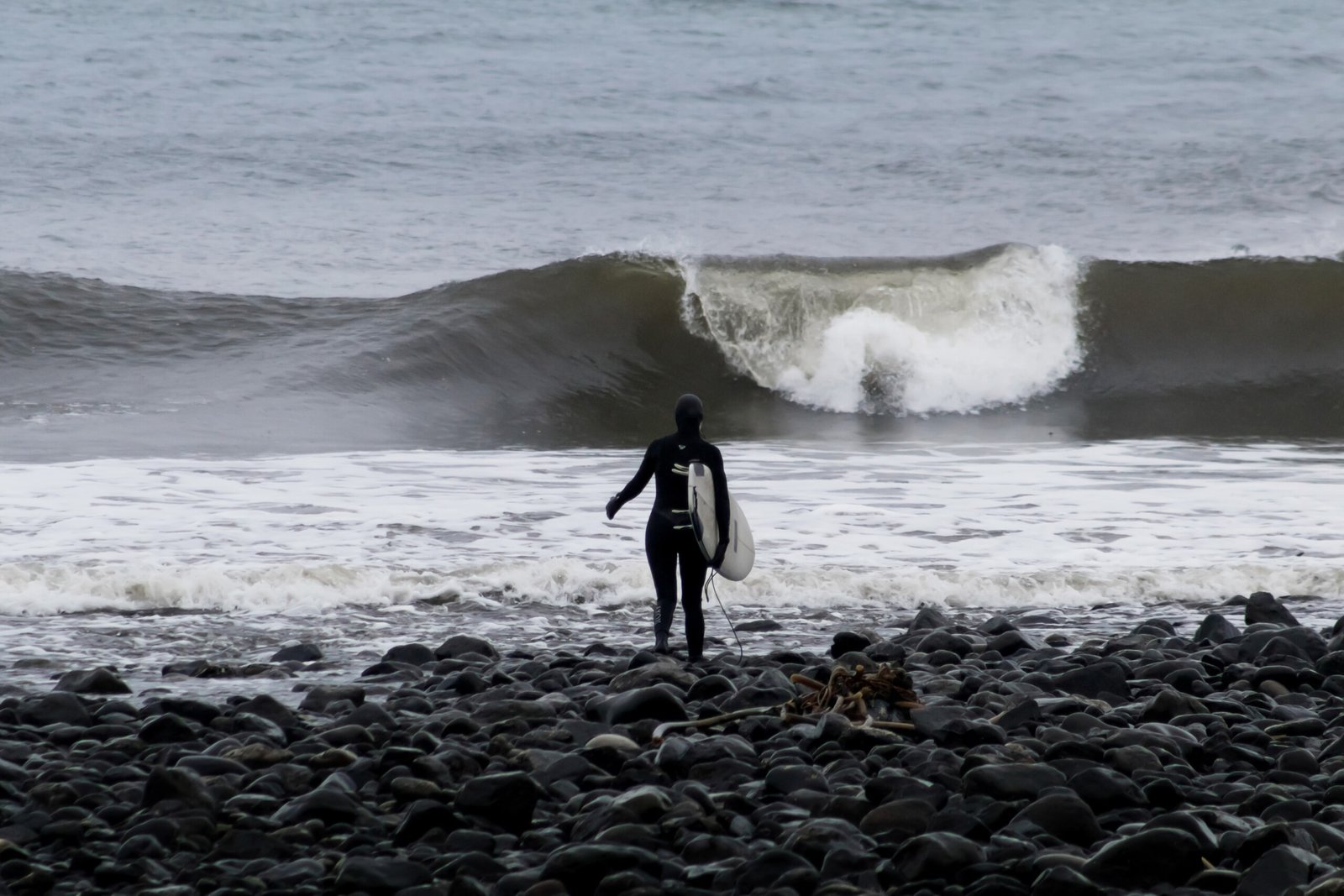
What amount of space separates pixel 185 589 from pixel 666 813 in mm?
4764

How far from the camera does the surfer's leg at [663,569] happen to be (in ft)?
23.5

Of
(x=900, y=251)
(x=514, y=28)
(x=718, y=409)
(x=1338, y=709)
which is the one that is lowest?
(x=1338, y=709)

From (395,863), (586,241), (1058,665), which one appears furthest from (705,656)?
(586,241)

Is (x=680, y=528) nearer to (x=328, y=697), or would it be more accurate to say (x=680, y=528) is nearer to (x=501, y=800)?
(x=328, y=697)

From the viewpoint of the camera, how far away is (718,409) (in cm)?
1878

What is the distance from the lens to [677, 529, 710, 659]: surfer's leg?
280 inches

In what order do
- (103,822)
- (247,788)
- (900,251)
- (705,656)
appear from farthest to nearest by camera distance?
(900,251), (705,656), (247,788), (103,822)

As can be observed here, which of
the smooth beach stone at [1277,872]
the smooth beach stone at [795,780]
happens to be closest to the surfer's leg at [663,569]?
the smooth beach stone at [795,780]

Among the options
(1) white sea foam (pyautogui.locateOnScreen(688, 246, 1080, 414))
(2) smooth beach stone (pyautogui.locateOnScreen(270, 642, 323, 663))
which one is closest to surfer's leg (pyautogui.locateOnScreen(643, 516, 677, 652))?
(2) smooth beach stone (pyautogui.locateOnScreen(270, 642, 323, 663))

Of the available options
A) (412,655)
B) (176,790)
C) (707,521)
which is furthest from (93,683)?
(707,521)

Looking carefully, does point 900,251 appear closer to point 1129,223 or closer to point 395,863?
point 1129,223

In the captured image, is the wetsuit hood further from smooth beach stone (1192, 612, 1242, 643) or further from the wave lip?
the wave lip

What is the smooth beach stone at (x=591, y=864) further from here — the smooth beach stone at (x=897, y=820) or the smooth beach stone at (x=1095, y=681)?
the smooth beach stone at (x=1095, y=681)

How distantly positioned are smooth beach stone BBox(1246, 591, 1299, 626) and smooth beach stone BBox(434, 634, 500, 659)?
3.99 metres
